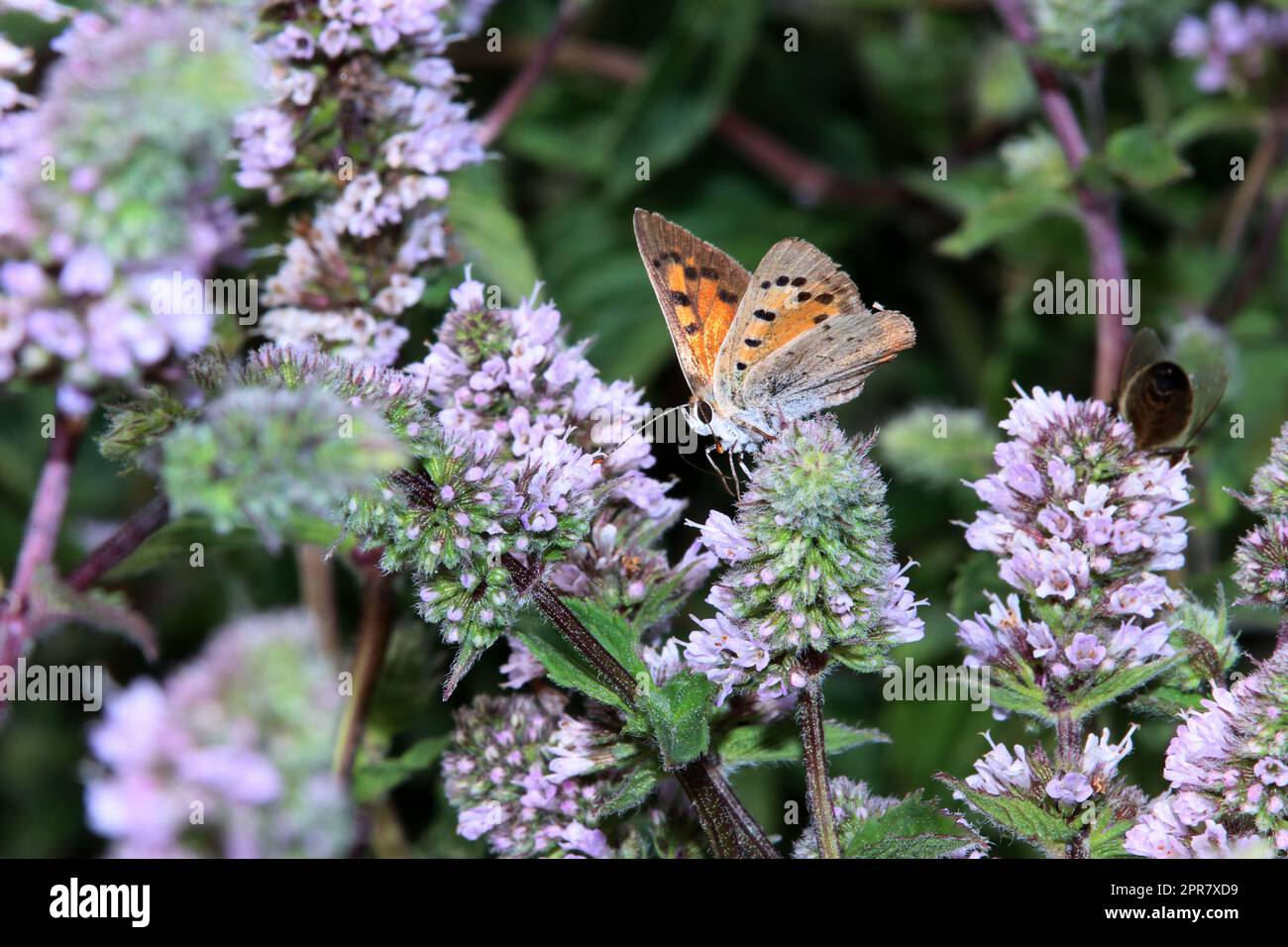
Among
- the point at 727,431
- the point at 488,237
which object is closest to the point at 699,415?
the point at 727,431

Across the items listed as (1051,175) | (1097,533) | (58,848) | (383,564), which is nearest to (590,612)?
(383,564)

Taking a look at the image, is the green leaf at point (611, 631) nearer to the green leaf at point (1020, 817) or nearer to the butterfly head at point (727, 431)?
the green leaf at point (1020, 817)

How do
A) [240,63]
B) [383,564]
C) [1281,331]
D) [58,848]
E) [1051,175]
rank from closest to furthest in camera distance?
1. [240,63]
2. [383,564]
3. [1051,175]
4. [58,848]
5. [1281,331]

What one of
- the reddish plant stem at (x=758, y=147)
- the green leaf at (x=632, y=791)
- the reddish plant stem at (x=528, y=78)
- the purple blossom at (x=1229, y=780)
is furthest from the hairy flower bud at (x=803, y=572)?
the reddish plant stem at (x=758, y=147)

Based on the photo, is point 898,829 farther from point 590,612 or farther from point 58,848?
point 58,848

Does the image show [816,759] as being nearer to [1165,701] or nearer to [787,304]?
[1165,701]

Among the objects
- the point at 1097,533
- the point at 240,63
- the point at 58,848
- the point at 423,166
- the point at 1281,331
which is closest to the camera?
the point at 240,63

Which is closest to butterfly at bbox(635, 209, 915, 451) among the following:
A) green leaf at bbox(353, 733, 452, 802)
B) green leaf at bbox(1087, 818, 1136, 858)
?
green leaf at bbox(353, 733, 452, 802)

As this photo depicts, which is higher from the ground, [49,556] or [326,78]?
[326,78]
